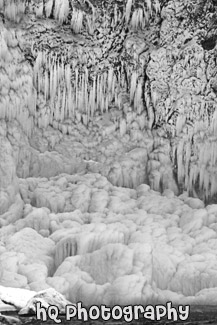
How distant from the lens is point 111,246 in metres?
10.0

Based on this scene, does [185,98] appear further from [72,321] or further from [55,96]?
[72,321]

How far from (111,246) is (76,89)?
4013mm

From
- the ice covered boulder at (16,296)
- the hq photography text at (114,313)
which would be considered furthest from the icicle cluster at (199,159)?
the ice covered boulder at (16,296)

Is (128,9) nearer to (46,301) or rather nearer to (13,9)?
(13,9)

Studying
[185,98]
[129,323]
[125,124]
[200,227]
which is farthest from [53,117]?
[129,323]

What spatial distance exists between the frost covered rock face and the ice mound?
1.9 inches

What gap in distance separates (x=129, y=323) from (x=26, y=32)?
22.6ft

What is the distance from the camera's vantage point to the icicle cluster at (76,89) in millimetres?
12438

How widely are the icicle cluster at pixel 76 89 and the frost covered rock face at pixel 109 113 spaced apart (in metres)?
0.02

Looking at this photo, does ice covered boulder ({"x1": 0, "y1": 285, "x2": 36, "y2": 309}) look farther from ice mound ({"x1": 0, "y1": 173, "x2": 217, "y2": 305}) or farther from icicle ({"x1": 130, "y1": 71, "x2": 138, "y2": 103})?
icicle ({"x1": 130, "y1": 71, "x2": 138, "y2": 103})

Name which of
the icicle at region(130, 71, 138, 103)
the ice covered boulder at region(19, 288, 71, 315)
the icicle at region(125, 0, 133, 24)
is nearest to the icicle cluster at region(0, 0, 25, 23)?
the icicle at region(125, 0, 133, 24)

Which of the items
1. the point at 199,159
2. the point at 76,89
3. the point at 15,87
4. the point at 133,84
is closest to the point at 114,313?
the point at 199,159

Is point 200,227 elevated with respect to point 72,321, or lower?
elevated

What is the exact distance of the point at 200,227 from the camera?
1109 cm
